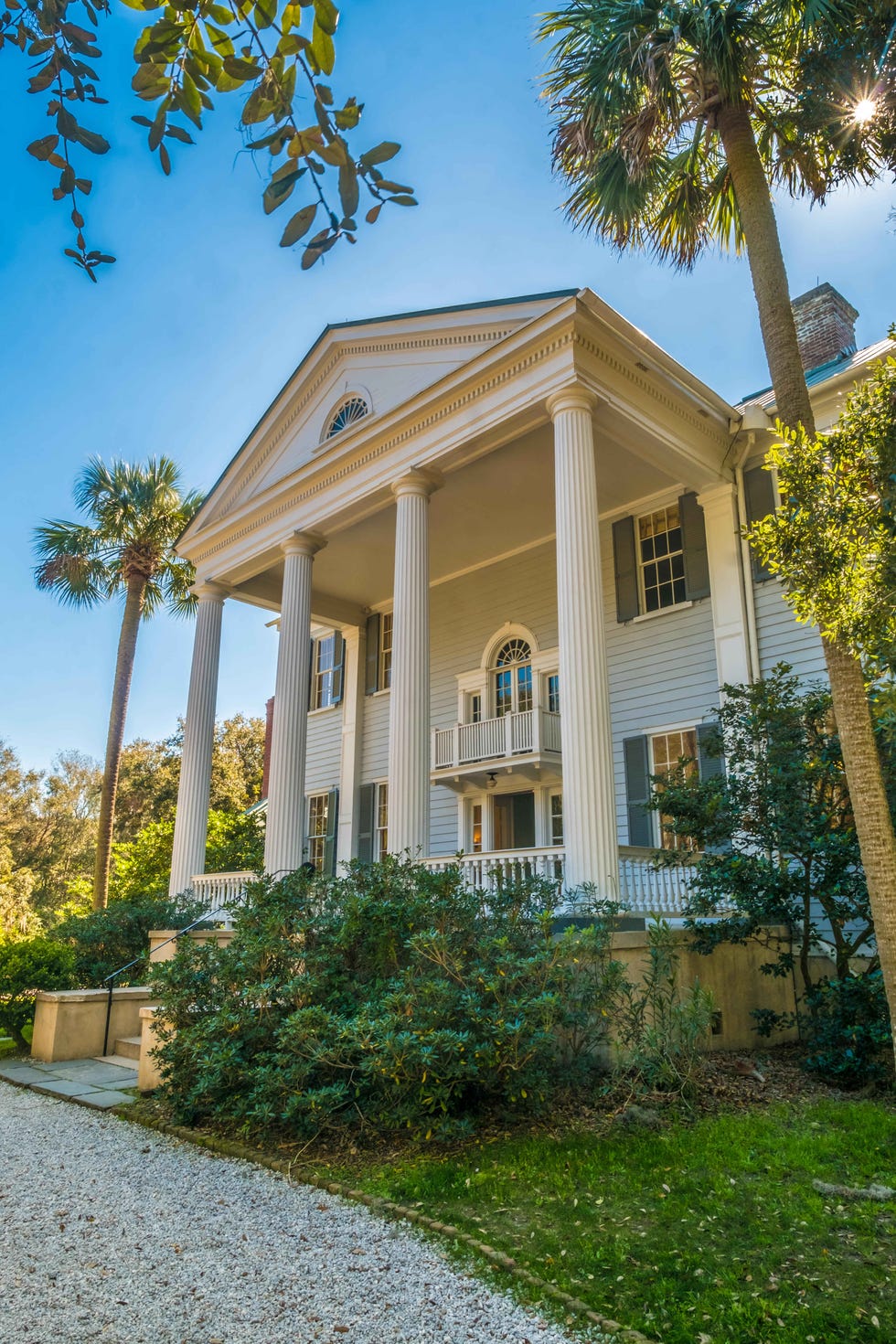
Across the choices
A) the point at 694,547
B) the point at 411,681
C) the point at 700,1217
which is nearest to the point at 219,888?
the point at 411,681

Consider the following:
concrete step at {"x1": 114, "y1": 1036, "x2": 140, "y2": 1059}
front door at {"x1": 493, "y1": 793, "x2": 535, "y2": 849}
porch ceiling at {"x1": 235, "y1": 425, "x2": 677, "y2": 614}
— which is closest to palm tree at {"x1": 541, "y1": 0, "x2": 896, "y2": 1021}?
porch ceiling at {"x1": 235, "y1": 425, "x2": 677, "y2": 614}

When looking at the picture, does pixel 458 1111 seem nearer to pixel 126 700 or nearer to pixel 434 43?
pixel 434 43

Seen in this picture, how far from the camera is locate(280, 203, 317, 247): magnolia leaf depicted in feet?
7.45

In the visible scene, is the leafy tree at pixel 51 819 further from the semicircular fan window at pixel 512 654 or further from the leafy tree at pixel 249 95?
the leafy tree at pixel 249 95

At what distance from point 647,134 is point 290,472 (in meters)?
8.03

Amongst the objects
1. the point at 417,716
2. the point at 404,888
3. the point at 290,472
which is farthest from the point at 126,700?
the point at 404,888

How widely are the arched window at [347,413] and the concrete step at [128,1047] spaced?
9.87 meters

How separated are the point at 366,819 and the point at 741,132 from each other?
14173 mm

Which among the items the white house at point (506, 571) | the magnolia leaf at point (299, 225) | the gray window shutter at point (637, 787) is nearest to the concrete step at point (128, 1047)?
the white house at point (506, 571)

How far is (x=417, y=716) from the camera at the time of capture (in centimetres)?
1201

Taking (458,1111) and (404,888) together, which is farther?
(404,888)

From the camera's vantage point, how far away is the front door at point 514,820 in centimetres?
1602

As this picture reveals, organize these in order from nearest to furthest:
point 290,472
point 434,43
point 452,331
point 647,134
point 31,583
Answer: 1. point 434,43
2. point 647,134
3. point 452,331
4. point 290,472
5. point 31,583

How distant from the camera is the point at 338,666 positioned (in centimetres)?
2056
